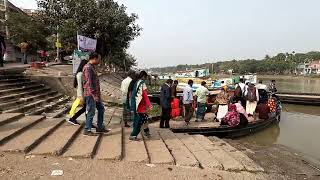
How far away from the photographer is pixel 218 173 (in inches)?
231

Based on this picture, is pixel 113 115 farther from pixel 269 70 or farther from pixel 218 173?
pixel 269 70

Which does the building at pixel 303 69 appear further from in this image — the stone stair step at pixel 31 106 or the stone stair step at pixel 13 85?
the stone stair step at pixel 31 106

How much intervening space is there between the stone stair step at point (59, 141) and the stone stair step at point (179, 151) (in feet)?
6.54

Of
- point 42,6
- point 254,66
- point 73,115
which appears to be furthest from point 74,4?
point 254,66

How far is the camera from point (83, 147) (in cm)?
616

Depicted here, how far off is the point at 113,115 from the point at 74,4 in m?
13.7

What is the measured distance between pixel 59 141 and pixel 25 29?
899 inches

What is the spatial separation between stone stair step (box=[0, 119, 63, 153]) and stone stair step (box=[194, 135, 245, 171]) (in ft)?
11.1

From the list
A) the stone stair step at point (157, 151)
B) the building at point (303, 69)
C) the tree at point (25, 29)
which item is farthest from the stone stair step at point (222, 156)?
the building at point (303, 69)

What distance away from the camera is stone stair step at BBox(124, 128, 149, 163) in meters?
5.94

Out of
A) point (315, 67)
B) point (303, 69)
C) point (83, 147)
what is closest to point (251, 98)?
point (83, 147)

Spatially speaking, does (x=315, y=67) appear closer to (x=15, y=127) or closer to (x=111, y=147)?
(x=111, y=147)

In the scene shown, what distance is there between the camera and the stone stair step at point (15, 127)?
605 centimetres

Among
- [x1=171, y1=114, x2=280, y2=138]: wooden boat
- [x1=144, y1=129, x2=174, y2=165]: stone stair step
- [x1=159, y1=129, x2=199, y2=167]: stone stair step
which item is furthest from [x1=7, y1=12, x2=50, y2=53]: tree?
[x1=144, y1=129, x2=174, y2=165]: stone stair step
